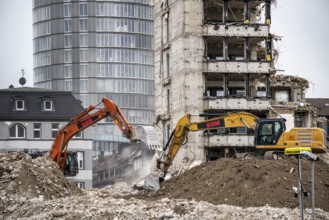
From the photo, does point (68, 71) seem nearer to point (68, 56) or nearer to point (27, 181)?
point (68, 56)

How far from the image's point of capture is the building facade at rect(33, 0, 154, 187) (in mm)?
159125

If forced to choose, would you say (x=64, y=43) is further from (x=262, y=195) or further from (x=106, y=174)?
(x=262, y=195)

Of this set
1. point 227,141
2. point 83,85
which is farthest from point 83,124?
point 83,85

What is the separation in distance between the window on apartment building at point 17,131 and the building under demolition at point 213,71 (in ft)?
57.5

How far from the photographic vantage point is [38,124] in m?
→ 90.9

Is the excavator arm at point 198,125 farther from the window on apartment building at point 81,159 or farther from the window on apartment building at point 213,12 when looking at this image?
the window on apartment building at point 81,159

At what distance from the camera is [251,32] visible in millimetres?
75375

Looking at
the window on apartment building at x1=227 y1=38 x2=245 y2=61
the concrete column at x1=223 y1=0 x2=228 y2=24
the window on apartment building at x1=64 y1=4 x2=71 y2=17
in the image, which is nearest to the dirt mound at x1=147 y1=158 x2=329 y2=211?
the concrete column at x1=223 y1=0 x2=228 y2=24

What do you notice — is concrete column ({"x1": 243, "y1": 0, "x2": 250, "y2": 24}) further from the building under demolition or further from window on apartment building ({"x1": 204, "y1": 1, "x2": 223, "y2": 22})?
window on apartment building ({"x1": 204, "y1": 1, "x2": 223, "y2": 22})

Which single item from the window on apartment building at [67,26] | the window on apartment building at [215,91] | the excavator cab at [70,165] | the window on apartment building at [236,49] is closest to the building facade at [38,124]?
the window on apartment building at [215,91]

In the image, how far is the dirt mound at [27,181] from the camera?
4303 centimetres

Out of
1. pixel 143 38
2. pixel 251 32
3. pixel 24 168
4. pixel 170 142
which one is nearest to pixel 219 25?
pixel 251 32

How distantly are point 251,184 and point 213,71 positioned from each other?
3259cm

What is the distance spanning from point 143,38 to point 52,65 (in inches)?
679
